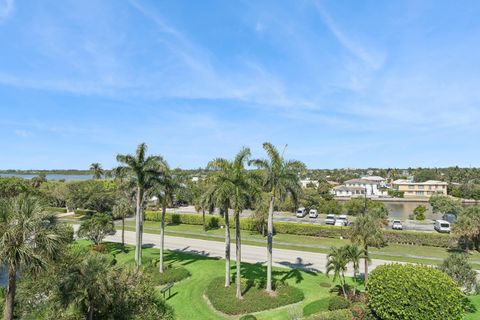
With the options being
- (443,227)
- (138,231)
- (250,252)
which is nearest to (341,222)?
(443,227)

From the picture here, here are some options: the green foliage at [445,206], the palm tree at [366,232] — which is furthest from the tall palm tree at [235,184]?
the green foliage at [445,206]

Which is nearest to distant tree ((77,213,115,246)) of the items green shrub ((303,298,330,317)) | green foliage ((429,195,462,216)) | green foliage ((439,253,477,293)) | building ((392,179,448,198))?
green shrub ((303,298,330,317))

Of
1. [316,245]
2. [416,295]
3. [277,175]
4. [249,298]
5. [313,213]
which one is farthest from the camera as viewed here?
[313,213]

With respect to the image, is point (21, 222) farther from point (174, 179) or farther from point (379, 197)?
point (379, 197)

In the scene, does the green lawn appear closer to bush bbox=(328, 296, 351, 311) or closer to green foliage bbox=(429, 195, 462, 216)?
bush bbox=(328, 296, 351, 311)

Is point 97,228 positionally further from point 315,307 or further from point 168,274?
point 315,307

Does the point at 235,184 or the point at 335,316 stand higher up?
the point at 235,184

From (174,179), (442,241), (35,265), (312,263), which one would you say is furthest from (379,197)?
(35,265)
